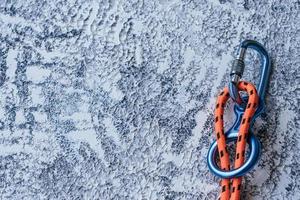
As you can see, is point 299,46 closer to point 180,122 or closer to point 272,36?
point 272,36

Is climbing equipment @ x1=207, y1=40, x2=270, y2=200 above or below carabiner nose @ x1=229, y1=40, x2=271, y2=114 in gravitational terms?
below

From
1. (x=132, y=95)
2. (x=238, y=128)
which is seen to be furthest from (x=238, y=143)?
(x=132, y=95)

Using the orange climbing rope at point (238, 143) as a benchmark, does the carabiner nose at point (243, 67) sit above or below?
above

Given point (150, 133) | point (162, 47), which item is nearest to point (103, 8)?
point (162, 47)

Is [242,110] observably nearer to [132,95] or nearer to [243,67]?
[243,67]

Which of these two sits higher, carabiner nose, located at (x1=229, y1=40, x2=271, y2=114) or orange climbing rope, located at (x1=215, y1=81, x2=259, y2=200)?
carabiner nose, located at (x1=229, y1=40, x2=271, y2=114)

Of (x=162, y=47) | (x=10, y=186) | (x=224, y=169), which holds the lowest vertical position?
(x=10, y=186)
